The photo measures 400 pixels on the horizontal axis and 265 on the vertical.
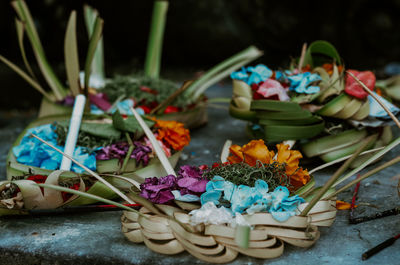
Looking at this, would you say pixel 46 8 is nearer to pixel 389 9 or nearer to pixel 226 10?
pixel 226 10

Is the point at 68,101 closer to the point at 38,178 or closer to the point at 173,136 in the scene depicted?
the point at 173,136

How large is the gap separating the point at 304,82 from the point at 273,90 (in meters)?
0.13

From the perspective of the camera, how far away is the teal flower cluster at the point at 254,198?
3.59 feet

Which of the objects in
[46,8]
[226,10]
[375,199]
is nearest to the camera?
[375,199]

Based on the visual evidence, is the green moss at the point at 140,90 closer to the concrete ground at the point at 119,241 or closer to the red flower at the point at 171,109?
the red flower at the point at 171,109

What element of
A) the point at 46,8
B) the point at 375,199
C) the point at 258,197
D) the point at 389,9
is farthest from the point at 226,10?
the point at 258,197

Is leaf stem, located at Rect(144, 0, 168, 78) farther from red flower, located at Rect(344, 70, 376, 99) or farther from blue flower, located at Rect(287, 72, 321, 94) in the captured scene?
red flower, located at Rect(344, 70, 376, 99)

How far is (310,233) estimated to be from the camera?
1091mm

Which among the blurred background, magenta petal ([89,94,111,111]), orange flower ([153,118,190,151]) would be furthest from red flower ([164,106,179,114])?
the blurred background

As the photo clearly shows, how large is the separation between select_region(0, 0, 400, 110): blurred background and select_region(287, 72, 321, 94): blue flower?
1934mm

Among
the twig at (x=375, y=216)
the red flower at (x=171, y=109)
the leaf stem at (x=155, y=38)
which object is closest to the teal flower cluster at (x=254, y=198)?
the twig at (x=375, y=216)

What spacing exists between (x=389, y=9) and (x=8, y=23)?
422 cm

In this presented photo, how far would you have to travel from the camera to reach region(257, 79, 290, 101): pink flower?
176cm

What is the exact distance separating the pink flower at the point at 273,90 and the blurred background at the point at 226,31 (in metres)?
1.93
